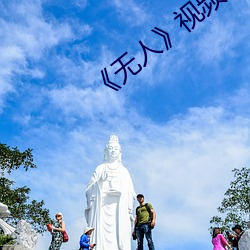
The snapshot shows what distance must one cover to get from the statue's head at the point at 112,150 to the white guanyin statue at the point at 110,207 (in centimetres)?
28

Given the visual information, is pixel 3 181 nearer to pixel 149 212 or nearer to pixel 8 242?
pixel 8 242

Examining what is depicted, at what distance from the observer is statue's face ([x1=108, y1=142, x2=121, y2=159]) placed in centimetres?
1486

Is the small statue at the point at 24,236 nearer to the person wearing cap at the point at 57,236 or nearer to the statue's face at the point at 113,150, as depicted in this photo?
the person wearing cap at the point at 57,236

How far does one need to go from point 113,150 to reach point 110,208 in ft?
5.98

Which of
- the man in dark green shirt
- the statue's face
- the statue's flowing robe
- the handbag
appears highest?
the statue's face

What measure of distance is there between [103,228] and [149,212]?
3.44m

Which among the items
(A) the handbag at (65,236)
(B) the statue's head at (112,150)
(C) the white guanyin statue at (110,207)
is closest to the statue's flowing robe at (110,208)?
(C) the white guanyin statue at (110,207)

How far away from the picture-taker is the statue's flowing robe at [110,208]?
45.2 ft

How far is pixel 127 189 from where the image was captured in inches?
564

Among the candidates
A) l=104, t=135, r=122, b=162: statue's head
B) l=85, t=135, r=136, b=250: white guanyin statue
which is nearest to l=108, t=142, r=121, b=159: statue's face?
l=104, t=135, r=122, b=162: statue's head

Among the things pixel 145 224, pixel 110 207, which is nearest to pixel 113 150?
pixel 110 207

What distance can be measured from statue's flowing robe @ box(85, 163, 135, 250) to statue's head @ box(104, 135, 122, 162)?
0.47 m

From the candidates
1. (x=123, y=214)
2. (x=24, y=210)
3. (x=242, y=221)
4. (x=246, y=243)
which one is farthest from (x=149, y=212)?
(x=24, y=210)

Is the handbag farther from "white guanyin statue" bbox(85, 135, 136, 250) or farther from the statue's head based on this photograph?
the statue's head
